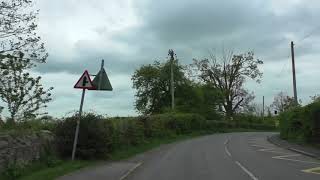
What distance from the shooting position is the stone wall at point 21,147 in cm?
1515

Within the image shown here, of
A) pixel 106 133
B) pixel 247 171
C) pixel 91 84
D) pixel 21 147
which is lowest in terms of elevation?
pixel 247 171

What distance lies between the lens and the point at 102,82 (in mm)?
21281

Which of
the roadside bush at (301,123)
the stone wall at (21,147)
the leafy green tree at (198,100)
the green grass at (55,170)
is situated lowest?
Answer: the green grass at (55,170)

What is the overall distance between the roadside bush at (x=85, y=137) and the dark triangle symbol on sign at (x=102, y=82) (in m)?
2.45

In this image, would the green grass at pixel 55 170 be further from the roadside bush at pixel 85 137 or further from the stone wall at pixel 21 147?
the roadside bush at pixel 85 137

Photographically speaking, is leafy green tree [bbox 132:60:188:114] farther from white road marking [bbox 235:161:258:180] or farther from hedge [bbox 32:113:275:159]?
white road marking [bbox 235:161:258:180]

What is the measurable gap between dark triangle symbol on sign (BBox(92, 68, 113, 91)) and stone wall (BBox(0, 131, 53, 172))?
113 inches

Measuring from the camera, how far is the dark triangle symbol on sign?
69.5ft

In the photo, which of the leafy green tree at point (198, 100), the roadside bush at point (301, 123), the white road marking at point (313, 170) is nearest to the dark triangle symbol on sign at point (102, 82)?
the white road marking at point (313, 170)

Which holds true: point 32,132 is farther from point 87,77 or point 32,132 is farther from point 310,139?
point 310,139

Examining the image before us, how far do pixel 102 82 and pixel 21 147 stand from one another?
5586mm

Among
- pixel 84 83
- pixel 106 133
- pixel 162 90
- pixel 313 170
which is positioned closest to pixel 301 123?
pixel 106 133

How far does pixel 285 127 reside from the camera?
4441cm

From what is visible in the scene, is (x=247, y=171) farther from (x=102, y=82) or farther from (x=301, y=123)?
(x=301, y=123)
